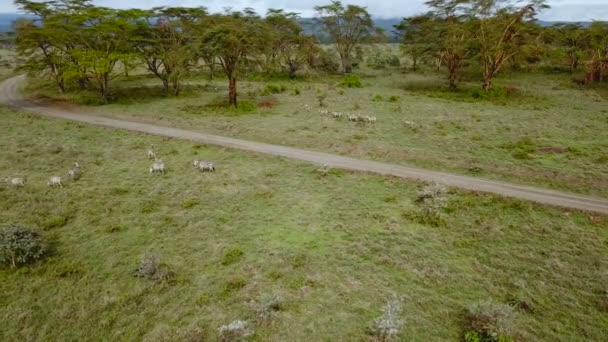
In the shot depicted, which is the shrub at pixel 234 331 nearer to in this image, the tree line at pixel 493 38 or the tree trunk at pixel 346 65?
the tree line at pixel 493 38

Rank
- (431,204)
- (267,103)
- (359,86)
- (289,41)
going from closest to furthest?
(431,204) → (267,103) → (359,86) → (289,41)

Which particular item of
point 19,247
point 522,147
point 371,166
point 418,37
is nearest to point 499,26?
point 418,37

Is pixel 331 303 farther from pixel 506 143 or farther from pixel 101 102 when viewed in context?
pixel 101 102

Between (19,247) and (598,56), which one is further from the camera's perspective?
(598,56)

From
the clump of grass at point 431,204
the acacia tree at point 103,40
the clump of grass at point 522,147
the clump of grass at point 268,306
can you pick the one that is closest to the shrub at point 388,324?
the clump of grass at point 268,306

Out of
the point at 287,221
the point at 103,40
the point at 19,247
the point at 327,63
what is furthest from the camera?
the point at 327,63

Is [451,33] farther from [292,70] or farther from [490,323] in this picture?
[490,323]
